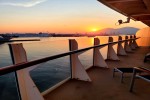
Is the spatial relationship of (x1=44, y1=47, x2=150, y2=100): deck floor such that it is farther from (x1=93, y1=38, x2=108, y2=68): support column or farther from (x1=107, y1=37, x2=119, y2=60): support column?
(x1=107, y1=37, x2=119, y2=60): support column

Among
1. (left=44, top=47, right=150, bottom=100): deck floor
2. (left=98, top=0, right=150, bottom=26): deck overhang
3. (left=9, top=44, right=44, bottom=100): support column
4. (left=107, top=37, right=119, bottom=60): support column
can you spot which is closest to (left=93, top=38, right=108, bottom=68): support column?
(left=44, top=47, right=150, bottom=100): deck floor

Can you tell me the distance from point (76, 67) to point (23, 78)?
1.61 metres

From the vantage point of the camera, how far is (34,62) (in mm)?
1660

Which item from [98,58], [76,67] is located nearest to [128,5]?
[98,58]

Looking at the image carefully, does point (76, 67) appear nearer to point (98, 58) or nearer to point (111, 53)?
point (98, 58)

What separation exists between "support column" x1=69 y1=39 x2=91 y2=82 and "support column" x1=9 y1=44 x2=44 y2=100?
56.5 inches

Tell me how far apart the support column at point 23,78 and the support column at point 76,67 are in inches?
56.5

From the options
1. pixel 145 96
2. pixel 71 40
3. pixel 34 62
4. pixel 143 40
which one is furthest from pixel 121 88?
pixel 143 40

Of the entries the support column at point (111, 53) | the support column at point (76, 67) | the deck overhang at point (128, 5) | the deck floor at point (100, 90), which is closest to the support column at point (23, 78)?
the deck floor at point (100, 90)

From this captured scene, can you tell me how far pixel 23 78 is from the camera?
189 centimetres

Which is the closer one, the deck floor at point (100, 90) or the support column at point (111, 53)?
the deck floor at point (100, 90)

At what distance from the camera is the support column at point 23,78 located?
1739 millimetres

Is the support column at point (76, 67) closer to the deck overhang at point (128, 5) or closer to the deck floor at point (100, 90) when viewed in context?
the deck floor at point (100, 90)

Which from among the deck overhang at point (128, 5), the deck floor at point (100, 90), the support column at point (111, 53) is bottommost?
the deck floor at point (100, 90)
